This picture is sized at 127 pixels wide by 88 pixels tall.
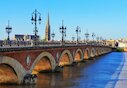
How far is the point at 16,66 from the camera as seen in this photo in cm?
3647

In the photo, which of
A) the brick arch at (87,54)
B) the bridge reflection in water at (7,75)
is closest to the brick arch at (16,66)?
the bridge reflection in water at (7,75)

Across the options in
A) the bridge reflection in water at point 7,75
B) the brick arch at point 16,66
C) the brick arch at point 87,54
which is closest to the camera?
the brick arch at point 16,66

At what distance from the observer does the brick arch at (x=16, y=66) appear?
33681 millimetres

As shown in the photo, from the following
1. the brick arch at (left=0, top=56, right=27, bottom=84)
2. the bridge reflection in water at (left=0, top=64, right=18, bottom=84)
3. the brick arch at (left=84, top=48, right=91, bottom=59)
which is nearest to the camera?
the brick arch at (left=0, top=56, right=27, bottom=84)

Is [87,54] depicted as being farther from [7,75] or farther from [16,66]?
[16,66]

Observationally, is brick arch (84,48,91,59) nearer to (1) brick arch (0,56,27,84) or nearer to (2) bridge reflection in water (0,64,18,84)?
(1) brick arch (0,56,27,84)

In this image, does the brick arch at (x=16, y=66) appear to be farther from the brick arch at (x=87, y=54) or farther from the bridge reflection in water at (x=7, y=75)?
the brick arch at (x=87, y=54)

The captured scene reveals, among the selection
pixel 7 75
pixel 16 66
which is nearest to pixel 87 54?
pixel 7 75

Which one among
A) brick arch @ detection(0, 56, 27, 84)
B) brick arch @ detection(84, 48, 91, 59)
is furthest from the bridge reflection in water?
brick arch @ detection(84, 48, 91, 59)

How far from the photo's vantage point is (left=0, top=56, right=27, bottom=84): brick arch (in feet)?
111

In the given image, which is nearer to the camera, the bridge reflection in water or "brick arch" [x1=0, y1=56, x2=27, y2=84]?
"brick arch" [x1=0, y1=56, x2=27, y2=84]

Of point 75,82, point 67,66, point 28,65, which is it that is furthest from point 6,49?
point 67,66

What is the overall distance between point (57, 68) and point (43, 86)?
15.9 m

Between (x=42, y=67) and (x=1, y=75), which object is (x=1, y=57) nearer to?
(x=1, y=75)
